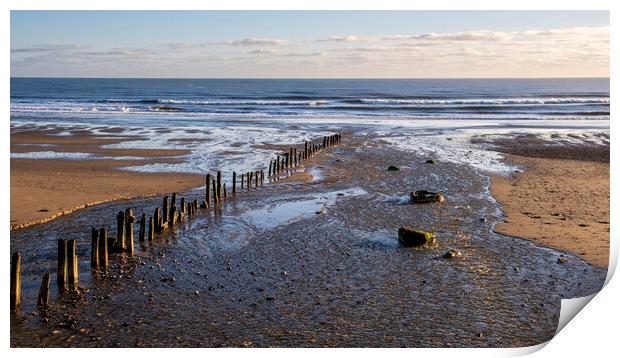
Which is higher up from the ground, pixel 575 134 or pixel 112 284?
pixel 575 134

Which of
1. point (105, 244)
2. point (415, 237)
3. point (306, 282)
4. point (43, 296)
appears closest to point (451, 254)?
point (415, 237)

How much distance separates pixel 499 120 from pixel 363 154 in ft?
81.8

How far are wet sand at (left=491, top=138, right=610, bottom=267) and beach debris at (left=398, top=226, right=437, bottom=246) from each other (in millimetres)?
2179

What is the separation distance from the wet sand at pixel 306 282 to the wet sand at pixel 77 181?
817mm

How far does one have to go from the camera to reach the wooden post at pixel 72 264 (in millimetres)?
9672

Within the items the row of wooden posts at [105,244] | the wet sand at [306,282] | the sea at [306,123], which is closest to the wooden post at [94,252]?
the row of wooden posts at [105,244]

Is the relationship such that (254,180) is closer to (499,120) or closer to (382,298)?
(382,298)

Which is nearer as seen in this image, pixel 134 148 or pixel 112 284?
pixel 112 284

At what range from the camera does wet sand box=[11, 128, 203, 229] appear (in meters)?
15.0

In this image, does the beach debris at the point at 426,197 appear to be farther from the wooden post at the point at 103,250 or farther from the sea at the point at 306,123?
the wooden post at the point at 103,250

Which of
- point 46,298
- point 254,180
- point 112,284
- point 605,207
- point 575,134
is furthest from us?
point 575,134

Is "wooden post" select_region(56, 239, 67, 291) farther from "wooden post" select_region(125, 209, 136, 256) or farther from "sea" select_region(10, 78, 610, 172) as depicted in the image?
"sea" select_region(10, 78, 610, 172)
